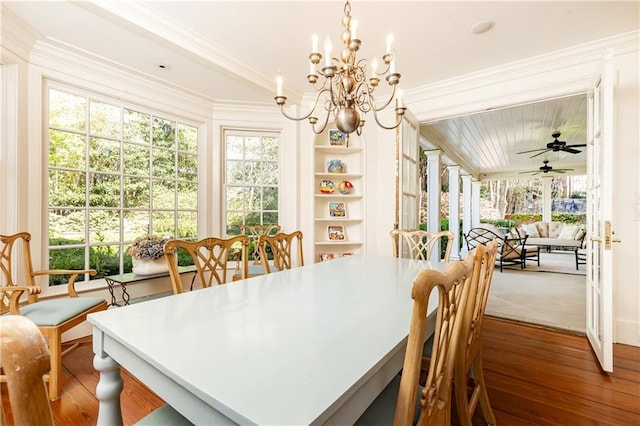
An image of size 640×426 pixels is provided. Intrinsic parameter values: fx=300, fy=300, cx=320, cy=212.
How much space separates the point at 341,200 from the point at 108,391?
3212 mm

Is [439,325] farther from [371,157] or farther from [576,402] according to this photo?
[371,157]

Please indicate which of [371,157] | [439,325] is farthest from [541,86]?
[439,325]

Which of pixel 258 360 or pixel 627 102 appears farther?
pixel 627 102

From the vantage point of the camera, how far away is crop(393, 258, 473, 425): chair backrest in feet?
2.19

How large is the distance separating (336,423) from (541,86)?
3397 millimetres

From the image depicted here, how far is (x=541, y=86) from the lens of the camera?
2812 millimetres

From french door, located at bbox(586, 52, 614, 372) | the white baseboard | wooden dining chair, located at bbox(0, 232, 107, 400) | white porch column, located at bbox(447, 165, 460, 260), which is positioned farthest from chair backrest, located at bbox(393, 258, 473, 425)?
white porch column, located at bbox(447, 165, 460, 260)

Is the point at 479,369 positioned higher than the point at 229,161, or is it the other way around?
the point at 229,161

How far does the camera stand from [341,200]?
3.95 meters

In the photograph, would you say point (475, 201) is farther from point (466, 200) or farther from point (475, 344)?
point (475, 344)

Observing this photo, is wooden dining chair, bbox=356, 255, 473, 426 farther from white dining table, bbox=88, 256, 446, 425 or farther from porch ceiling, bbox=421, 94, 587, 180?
porch ceiling, bbox=421, 94, 587, 180

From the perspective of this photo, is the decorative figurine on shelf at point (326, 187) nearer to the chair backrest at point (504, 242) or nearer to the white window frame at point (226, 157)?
the white window frame at point (226, 157)

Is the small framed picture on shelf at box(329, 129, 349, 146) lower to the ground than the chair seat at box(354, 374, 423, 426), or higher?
higher

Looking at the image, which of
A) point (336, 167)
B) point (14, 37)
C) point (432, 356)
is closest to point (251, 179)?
point (336, 167)
